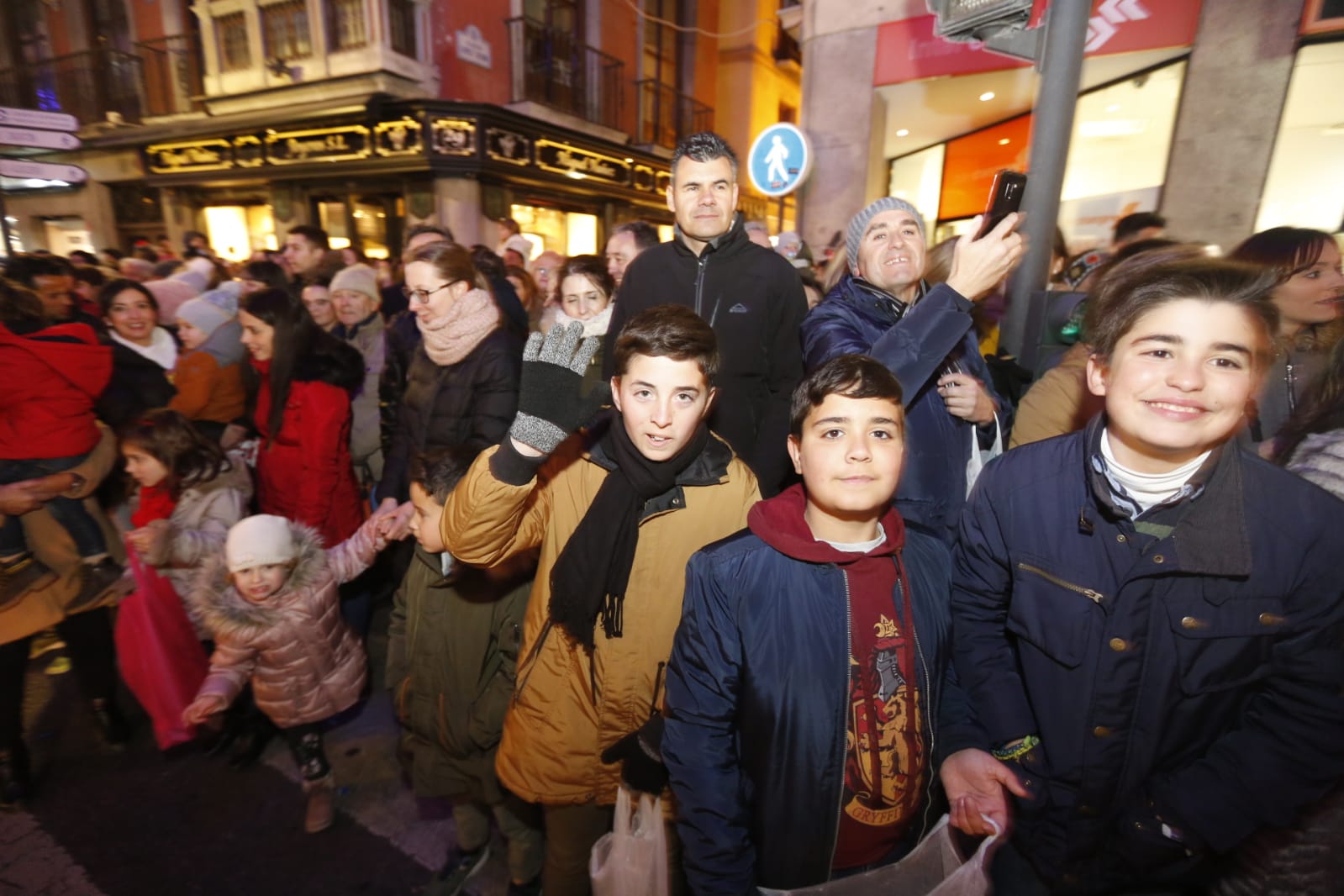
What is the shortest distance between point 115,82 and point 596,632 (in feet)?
65.1

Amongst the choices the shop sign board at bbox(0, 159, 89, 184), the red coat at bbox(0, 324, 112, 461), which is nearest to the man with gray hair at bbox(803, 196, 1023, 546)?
the red coat at bbox(0, 324, 112, 461)

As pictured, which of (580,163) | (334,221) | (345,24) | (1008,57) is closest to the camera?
(1008,57)

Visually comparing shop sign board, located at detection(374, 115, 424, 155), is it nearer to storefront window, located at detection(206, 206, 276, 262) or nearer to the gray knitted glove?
storefront window, located at detection(206, 206, 276, 262)

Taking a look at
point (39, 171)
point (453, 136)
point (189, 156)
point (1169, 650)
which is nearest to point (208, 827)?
point (1169, 650)

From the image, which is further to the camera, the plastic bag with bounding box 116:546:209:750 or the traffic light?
the plastic bag with bounding box 116:546:209:750

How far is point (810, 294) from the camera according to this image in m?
4.73

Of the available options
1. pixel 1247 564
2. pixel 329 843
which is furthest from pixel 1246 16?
pixel 329 843

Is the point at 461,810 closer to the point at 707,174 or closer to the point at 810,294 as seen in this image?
the point at 707,174

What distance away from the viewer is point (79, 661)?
3084 mm

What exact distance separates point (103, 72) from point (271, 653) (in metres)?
18.8

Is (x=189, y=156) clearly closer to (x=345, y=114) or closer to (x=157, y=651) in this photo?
(x=345, y=114)

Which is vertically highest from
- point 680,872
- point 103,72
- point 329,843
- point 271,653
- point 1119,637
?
point 103,72

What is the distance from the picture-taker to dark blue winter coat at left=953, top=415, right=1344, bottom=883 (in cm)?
129

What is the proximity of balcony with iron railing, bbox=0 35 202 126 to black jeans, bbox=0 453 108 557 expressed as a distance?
14.3 meters
